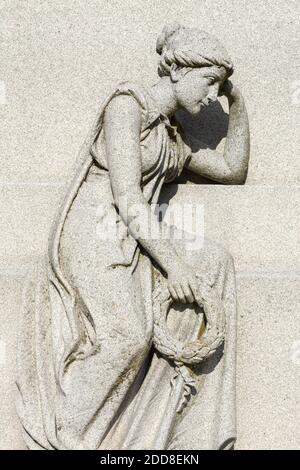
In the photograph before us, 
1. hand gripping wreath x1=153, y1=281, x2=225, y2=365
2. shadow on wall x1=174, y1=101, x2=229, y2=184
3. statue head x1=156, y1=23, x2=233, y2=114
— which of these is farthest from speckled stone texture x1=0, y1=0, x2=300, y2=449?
statue head x1=156, y1=23, x2=233, y2=114

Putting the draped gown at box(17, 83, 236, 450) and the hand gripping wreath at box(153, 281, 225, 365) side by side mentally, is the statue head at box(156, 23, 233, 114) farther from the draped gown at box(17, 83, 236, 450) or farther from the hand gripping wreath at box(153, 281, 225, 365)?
the hand gripping wreath at box(153, 281, 225, 365)

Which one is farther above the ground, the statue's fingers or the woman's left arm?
the woman's left arm

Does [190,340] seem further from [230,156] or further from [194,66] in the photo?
[194,66]

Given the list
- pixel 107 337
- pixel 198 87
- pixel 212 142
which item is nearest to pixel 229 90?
pixel 198 87

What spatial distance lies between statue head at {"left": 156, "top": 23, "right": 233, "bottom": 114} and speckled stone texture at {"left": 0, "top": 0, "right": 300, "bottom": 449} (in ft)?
1.53

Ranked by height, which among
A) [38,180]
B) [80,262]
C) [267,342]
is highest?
[38,180]

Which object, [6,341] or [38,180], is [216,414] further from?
[38,180]

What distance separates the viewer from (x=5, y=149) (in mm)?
4945

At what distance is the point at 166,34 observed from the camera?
464cm

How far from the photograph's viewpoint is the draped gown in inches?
167

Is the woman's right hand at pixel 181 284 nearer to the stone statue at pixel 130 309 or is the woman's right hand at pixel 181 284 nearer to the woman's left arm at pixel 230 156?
the stone statue at pixel 130 309

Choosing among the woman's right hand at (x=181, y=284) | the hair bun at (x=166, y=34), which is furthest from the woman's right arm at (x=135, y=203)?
the hair bun at (x=166, y=34)

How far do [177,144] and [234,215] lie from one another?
463 mm

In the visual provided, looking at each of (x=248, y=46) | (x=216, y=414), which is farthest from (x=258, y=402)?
(x=248, y=46)
